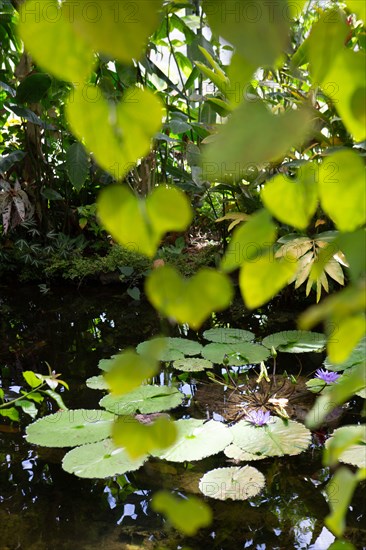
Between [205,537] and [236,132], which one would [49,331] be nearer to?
[205,537]

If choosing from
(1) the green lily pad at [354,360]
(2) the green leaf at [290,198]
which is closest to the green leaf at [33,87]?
(1) the green lily pad at [354,360]

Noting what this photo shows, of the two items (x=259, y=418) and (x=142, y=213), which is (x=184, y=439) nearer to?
(x=259, y=418)

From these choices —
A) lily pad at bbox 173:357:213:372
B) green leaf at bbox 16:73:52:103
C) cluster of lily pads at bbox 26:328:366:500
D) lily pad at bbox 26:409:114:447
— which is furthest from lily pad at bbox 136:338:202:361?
green leaf at bbox 16:73:52:103

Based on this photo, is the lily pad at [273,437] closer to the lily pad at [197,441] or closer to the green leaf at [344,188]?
the lily pad at [197,441]

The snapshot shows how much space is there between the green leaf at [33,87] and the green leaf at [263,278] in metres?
2.47

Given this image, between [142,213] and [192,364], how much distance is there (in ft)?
5.34

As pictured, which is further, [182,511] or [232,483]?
[232,483]

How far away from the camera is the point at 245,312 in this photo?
2.36 m

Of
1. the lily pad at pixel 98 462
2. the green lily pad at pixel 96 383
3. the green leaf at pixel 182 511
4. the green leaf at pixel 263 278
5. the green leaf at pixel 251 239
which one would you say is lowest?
the lily pad at pixel 98 462

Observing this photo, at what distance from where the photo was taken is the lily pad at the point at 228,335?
6.33 feet

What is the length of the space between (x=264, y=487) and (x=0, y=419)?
70 centimetres

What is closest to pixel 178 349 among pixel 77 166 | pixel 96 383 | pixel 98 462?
pixel 96 383

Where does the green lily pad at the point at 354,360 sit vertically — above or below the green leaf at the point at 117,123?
below

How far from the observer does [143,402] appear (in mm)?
1505
